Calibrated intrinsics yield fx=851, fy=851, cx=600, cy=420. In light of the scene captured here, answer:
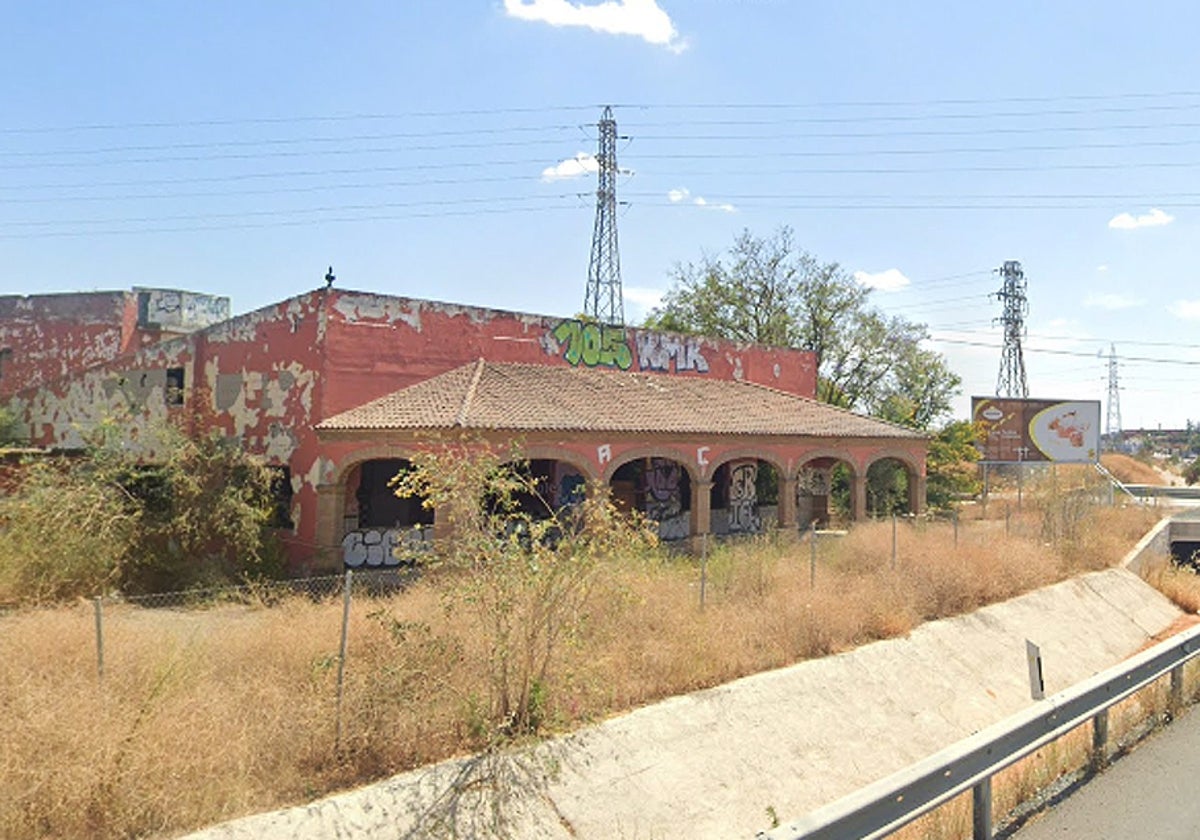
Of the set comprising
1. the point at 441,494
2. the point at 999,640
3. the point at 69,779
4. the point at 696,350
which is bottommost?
the point at 999,640

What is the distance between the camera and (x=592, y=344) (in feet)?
85.8

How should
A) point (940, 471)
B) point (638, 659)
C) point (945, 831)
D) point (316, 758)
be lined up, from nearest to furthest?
point (945, 831)
point (316, 758)
point (638, 659)
point (940, 471)

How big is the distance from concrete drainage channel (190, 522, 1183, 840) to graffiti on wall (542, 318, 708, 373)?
1315 centimetres

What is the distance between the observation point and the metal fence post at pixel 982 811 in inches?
225

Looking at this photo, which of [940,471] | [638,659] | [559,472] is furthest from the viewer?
[940,471]

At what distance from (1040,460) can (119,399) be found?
40.5 meters

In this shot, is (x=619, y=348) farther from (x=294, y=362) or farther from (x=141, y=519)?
(x=141, y=519)

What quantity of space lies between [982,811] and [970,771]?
0.83 ft

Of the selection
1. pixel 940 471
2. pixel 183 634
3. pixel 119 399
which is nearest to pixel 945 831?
pixel 183 634

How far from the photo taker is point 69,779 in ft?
20.9

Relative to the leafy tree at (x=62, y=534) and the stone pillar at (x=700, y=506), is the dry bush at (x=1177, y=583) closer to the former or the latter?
the stone pillar at (x=700, y=506)

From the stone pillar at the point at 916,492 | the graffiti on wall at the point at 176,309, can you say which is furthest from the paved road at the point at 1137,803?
the graffiti on wall at the point at 176,309

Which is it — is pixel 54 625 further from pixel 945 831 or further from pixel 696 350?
pixel 696 350

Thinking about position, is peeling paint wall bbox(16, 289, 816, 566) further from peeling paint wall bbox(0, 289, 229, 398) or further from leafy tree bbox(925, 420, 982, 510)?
leafy tree bbox(925, 420, 982, 510)
